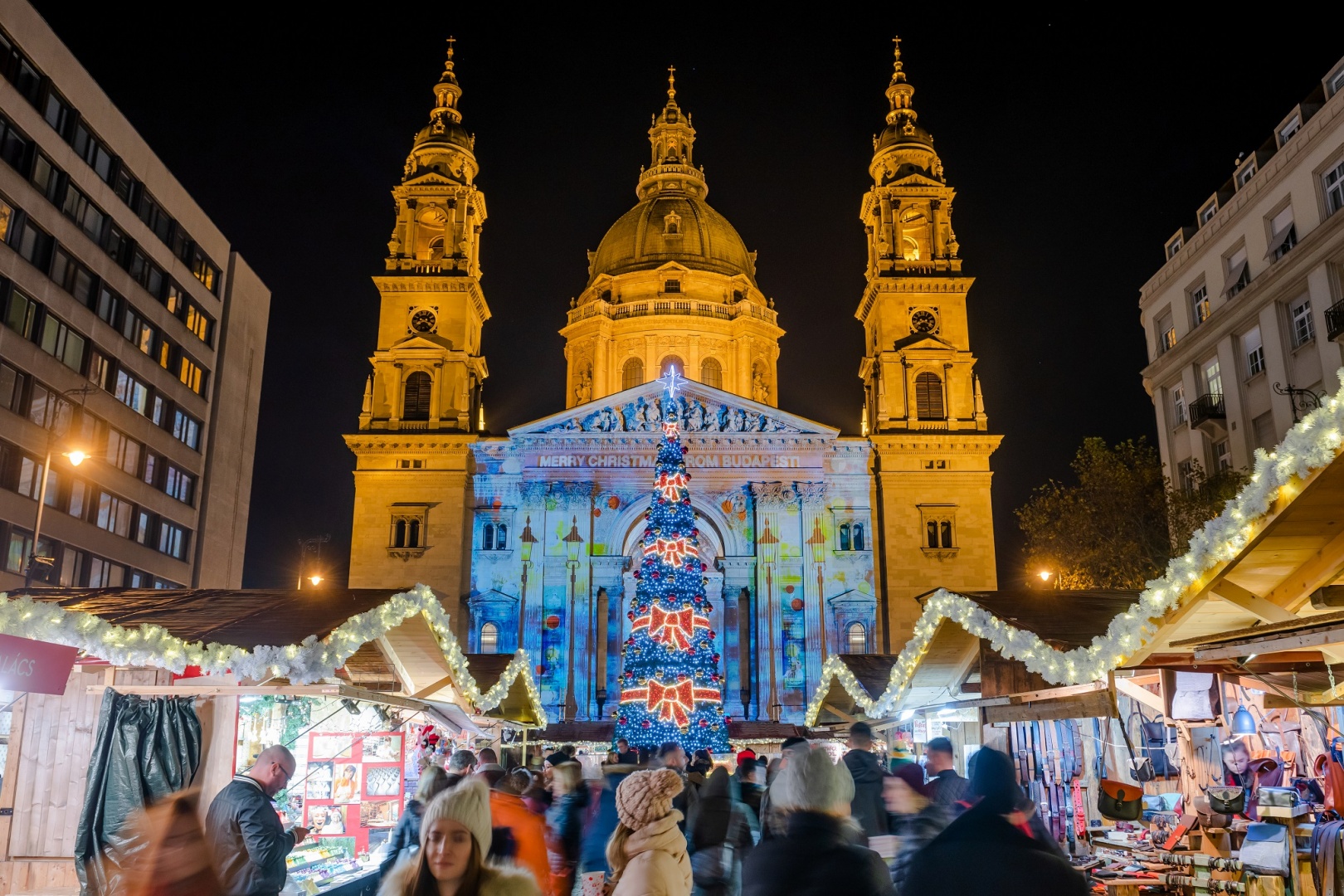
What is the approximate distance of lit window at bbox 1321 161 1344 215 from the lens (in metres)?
27.8

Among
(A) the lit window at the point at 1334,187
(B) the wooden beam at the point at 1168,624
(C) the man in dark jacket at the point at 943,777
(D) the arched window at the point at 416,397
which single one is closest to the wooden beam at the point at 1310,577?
(B) the wooden beam at the point at 1168,624

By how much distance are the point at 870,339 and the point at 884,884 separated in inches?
2050

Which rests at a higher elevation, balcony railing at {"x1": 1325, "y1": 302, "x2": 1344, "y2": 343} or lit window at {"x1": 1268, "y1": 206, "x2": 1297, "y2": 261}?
lit window at {"x1": 1268, "y1": 206, "x2": 1297, "y2": 261}

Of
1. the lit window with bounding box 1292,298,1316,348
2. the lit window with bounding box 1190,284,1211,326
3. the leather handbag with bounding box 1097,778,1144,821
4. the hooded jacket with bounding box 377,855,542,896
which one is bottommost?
the leather handbag with bounding box 1097,778,1144,821

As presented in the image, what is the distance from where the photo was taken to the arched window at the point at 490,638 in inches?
1902

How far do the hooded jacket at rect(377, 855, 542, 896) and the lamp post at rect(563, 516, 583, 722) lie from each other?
42.4m

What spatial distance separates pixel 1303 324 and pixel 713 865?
27423 millimetres

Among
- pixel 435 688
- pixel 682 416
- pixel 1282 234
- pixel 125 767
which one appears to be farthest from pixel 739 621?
pixel 125 767

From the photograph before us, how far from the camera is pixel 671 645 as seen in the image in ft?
78.5

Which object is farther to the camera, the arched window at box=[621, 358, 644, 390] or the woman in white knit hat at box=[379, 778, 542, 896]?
the arched window at box=[621, 358, 644, 390]

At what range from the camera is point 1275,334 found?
99.6 feet

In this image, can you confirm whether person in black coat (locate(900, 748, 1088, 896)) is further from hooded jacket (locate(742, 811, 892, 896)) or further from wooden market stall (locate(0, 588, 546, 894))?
wooden market stall (locate(0, 588, 546, 894))

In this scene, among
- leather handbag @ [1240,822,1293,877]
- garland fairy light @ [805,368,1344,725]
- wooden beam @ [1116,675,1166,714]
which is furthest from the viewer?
wooden beam @ [1116,675,1166,714]

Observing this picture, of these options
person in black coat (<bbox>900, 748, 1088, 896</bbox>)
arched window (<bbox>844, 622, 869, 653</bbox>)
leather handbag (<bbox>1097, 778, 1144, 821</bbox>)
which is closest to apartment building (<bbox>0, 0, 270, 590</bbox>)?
leather handbag (<bbox>1097, 778, 1144, 821</bbox>)
